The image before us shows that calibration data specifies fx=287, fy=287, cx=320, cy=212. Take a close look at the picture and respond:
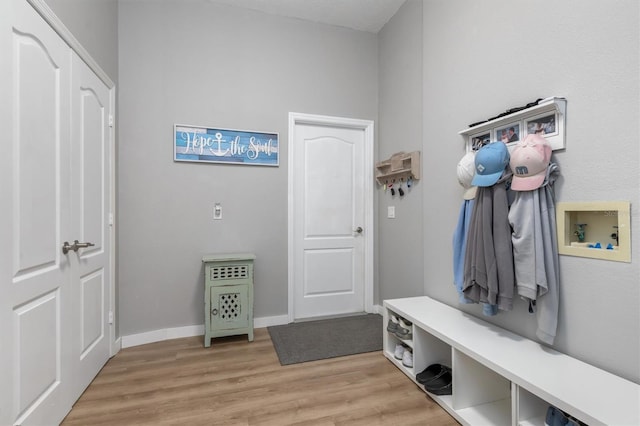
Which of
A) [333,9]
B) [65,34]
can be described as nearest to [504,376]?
[65,34]

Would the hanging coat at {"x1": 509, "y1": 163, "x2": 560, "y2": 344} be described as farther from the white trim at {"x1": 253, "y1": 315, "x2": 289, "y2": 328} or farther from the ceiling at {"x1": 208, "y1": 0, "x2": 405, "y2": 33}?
the ceiling at {"x1": 208, "y1": 0, "x2": 405, "y2": 33}

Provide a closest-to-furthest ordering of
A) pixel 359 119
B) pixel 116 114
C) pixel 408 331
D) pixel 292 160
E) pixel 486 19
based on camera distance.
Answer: pixel 486 19
pixel 408 331
pixel 116 114
pixel 292 160
pixel 359 119

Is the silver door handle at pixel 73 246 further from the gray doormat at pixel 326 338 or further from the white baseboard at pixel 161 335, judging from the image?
the gray doormat at pixel 326 338

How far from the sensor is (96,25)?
6.61 ft

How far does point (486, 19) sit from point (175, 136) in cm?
255

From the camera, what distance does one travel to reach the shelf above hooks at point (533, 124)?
140 cm

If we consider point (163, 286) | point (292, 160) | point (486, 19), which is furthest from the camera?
point (292, 160)

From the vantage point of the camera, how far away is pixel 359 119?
3174 mm

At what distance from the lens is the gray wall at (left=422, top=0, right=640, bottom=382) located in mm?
1182

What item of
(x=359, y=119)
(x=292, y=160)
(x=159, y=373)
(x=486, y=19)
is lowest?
(x=159, y=373)

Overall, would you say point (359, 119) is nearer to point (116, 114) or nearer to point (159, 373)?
point (116, 114)

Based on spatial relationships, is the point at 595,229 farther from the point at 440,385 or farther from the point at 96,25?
the point at 96,25

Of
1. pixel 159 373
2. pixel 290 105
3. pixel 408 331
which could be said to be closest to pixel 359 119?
pixel 290 105

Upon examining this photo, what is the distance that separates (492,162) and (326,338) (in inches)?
76.8
